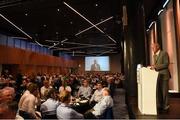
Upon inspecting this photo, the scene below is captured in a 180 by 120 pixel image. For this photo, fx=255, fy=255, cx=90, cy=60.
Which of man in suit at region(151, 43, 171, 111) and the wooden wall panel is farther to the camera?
the wooden wall panel

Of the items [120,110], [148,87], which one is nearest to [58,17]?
[120,110]

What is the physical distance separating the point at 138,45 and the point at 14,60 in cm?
1077

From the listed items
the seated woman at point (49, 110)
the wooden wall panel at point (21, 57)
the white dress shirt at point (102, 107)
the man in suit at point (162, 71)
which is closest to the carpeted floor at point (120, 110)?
the white dress shirt at point (102, 107)

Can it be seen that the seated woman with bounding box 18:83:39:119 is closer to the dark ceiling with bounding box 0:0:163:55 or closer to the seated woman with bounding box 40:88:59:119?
the seated woman with bounding box 40:88:59:119

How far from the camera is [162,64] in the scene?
195 inches

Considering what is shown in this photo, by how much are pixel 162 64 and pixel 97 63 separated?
32602 millimetres

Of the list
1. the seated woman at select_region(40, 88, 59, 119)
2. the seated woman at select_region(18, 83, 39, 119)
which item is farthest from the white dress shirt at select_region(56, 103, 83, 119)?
the seated woman at select_region(18, 83, 39, 119)

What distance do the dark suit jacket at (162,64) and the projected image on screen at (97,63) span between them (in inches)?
1270

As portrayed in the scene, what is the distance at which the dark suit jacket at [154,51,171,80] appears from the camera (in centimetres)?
495

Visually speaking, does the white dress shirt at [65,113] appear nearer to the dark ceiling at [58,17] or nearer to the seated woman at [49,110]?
the seated woman at [49,110]

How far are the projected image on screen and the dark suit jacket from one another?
106 ft

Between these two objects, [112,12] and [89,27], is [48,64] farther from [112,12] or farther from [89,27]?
[112,12]

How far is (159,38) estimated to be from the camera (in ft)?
42.7

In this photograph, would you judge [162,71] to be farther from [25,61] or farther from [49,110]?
[25,61]
